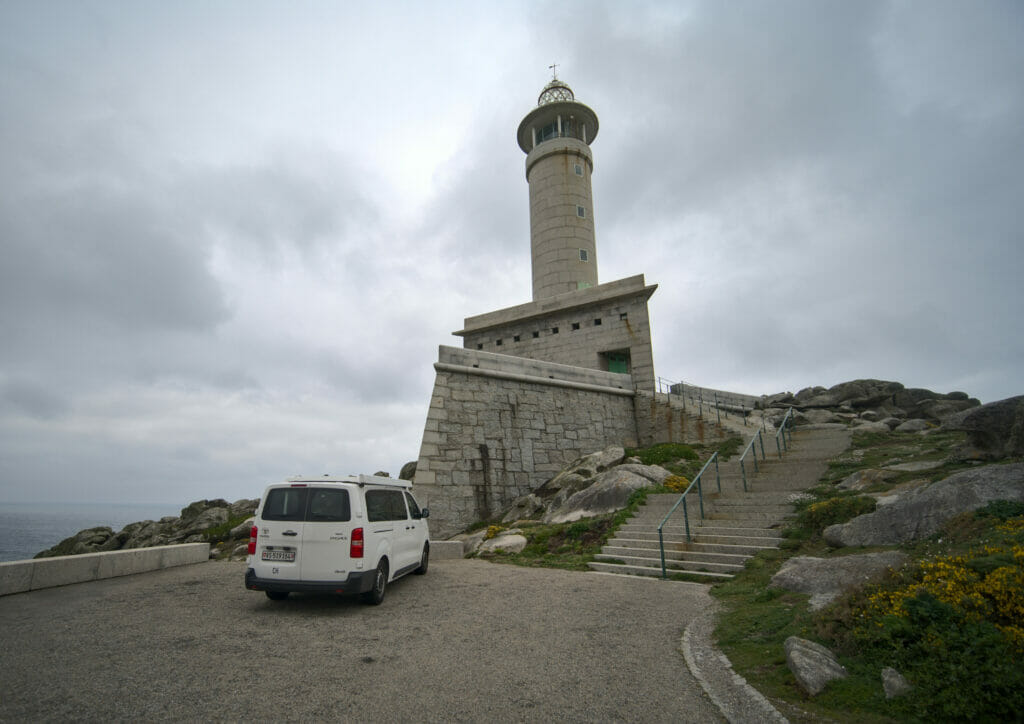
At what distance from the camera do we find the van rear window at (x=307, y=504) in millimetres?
6840

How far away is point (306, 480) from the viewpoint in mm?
7141

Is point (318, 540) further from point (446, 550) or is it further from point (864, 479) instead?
point (864, 479)

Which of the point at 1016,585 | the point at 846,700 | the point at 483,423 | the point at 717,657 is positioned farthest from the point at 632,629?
the point at 483,423

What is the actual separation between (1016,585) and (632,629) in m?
3.50

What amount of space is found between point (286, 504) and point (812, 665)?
20.6ft

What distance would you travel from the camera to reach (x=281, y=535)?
681 cm

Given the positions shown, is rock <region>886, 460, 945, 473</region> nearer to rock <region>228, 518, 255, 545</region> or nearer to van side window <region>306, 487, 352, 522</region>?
van side window <region>306, 487, 352, 522</region>

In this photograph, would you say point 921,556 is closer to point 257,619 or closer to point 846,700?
point 846,700

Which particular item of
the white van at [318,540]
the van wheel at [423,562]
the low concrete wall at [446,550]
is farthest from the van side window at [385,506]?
the low concrete wall at [446,550]

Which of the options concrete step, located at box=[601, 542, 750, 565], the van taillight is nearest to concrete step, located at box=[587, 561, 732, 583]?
concrete step, located at box=[601, 542, 750, 565]

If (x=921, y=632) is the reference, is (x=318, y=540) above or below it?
above

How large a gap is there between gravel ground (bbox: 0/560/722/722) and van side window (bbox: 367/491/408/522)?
118 cm

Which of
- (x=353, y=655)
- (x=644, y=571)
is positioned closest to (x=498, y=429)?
(x=644, y=571)

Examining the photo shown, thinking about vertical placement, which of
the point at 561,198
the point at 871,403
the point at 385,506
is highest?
the point at 561,198
